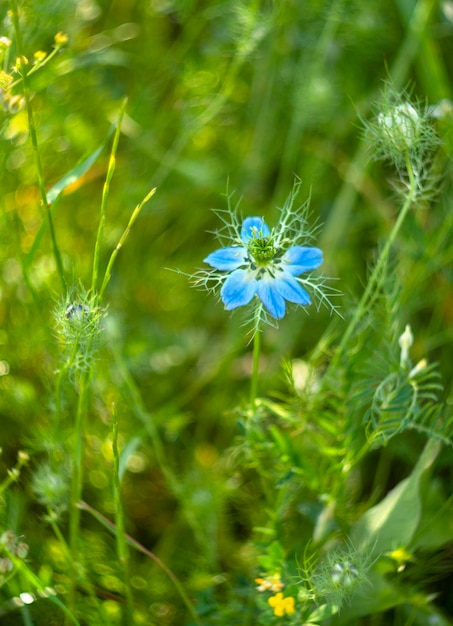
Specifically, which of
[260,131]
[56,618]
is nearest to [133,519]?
[56,618]

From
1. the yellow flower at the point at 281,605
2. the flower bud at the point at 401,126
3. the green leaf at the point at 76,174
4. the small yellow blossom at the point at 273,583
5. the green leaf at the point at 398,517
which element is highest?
the green leaf at the point at 76,174

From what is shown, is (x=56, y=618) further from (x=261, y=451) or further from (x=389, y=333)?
(x=389, y=333)

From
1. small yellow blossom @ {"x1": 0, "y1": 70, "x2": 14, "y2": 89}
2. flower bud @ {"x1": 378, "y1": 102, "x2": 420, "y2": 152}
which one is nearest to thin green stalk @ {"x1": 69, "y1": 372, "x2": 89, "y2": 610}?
small yellow blossom @ {"x1": 0, "y1": 70, "x2": 14, "y2": 89}

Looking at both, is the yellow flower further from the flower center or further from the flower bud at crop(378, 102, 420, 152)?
the flower bud at crop(378, 102, 420, 152)

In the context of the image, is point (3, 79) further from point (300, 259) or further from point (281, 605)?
point (281, 605)

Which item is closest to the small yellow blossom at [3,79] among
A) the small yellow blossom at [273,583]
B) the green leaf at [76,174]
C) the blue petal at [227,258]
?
the green leaf at [76,174]

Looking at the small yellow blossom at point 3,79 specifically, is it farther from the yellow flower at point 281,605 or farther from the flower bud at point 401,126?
the yellow flower at point 281,605

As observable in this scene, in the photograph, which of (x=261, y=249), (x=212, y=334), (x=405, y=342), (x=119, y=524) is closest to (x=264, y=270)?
(x=261, y=249)
